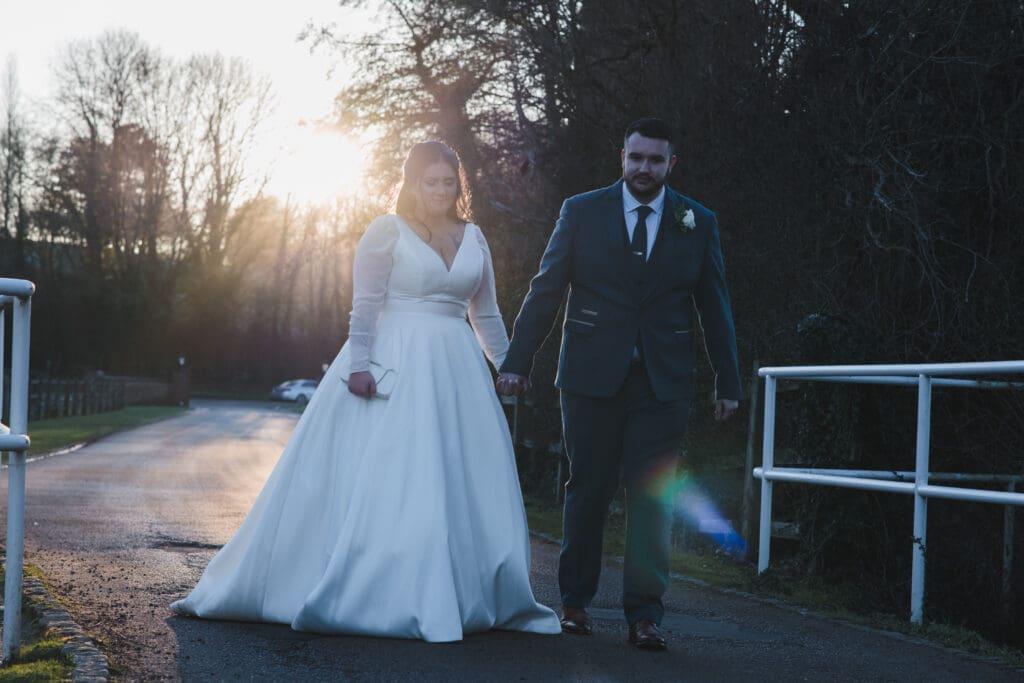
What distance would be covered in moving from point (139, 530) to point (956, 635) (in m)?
5.57

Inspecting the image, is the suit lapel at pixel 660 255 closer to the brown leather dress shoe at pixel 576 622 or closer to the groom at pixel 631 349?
the groom at pixel 631 349

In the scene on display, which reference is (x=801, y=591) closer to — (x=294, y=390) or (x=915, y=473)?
(x=915, y=473)

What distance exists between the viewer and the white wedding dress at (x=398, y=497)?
4852mm

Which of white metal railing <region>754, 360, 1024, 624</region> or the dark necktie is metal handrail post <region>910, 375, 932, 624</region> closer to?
white metal railing <region>754, 360, 1024, 624</region>

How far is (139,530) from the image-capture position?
8805mm

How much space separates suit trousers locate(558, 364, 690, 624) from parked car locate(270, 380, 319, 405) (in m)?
55.4

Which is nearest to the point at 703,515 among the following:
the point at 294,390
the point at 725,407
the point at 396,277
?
the point at 725,407

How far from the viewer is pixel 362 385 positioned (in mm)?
5344

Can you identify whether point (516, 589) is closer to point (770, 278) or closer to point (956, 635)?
point (956, 635)

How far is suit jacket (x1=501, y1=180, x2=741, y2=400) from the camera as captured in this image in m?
4.99

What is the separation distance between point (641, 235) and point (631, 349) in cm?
46

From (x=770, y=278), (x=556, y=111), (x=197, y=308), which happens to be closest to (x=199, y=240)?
(x=197, y=308)

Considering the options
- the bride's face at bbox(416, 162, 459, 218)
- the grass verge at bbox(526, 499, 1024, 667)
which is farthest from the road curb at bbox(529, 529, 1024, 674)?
the bride's face at bbox(416, 162, 459, 218)

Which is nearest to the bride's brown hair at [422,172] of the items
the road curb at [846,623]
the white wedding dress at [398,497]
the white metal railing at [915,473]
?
the white wedding dress at [398,497]
